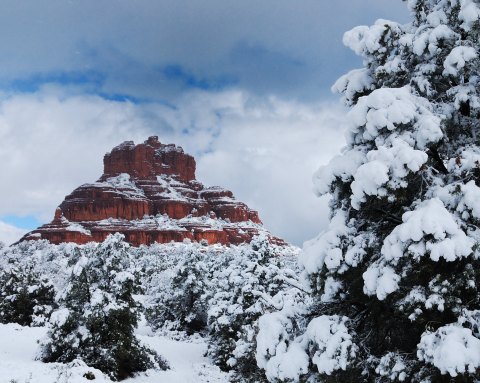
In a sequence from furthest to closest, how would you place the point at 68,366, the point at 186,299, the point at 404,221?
the point at 186,299
the point at 68,366
the point at 404,221

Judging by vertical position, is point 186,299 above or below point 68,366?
above

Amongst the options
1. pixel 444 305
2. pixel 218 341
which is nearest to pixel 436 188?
pixel 444 305

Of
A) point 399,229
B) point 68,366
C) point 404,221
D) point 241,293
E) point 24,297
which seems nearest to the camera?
point 399,229

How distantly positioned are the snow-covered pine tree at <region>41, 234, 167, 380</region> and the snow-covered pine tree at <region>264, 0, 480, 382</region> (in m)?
14.1

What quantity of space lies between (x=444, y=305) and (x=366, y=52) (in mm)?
5034

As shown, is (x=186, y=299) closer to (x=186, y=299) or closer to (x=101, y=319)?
(x=186, y=299)

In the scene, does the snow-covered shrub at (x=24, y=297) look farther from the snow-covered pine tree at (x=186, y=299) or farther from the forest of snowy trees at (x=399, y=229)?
the forest of snowy trees at (x=399, y=229)

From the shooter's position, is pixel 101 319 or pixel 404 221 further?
pixel 101 319

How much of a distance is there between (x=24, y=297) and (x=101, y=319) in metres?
16.5

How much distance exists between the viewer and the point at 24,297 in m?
32.8

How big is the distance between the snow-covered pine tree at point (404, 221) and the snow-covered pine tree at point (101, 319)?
14.1 meters

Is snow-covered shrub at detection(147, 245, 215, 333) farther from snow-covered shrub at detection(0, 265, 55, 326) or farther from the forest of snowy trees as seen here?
the forest of snowy trees

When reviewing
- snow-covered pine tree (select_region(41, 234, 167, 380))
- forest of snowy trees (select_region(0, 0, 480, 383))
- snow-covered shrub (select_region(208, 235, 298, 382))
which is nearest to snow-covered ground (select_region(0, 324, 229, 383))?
snow-covered pine tree (select_region(41, 234, 167, 380))

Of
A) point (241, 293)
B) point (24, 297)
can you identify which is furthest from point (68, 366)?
point (24, 297)
